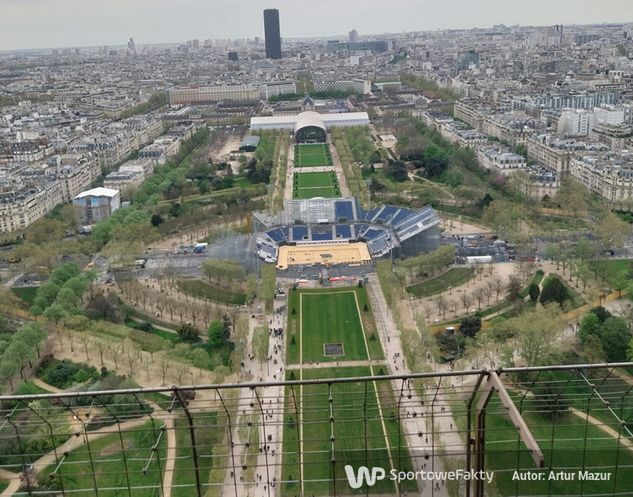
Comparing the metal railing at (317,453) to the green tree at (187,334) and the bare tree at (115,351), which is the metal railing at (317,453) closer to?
the bare tree at (115,351)

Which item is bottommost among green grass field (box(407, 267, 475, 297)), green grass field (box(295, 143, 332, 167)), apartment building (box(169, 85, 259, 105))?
green grass field (box(407, 267, 475, 297))

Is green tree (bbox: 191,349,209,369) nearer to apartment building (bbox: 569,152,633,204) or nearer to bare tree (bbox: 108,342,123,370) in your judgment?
bare tree (bbox: 108,342,123,370)

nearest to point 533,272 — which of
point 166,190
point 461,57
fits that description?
point 166,190

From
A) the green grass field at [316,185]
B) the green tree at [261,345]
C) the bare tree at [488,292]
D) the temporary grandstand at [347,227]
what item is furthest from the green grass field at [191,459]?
the green grass field at [316,185]

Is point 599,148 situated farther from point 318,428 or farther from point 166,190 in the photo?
point 318,428

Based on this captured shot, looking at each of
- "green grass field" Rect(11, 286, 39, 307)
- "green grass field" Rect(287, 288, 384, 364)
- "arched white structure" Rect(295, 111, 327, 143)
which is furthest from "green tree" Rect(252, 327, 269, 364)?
"arched white structure" Rect(295, 111, 327, 143)

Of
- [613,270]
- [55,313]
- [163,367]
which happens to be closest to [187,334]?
[163,367]

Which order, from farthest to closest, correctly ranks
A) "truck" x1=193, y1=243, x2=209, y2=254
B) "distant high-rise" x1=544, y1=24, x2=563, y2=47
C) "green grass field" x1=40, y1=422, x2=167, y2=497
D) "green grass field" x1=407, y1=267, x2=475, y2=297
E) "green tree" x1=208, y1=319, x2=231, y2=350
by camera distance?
"distant high-rise" x1=544, y1=24, x2=563, y2=47
"truck" x1=193, y1=243, x2=209, y2=254
"green grass field" x1=407, y1=267, x2=475, y2=297
"green tree" x1=208, y1=319, x2=231, y2=350
"green grass field" x1=40, y1=422, x2=167, y2=497
